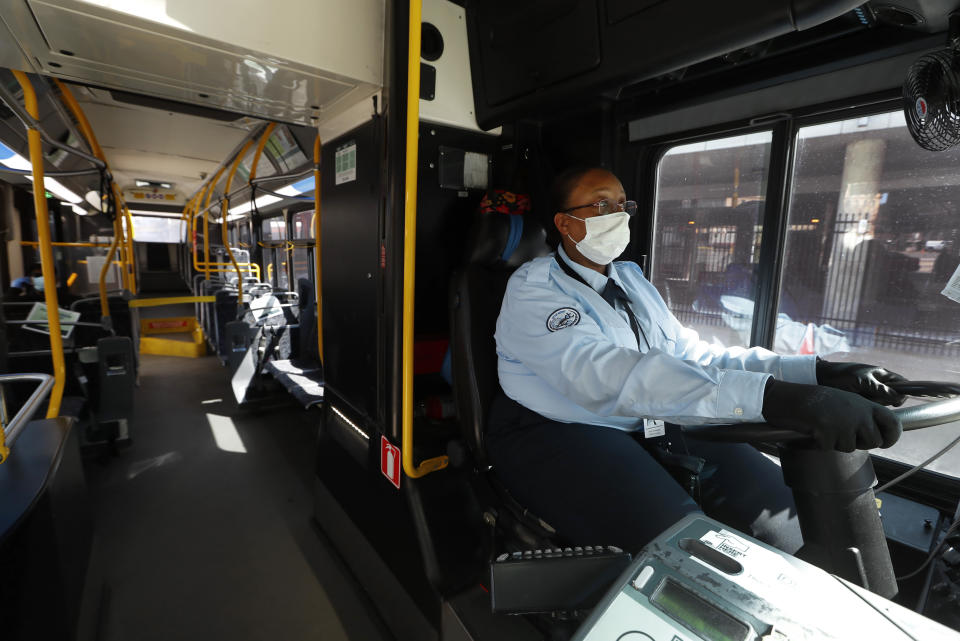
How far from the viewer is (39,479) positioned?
5.16 feet

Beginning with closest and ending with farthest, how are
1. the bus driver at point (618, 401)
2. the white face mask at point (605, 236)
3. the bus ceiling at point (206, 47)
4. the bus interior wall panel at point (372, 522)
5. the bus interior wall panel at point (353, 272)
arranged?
the bus driver at point (618, 401), the bus ceiling at point (206, 47), the white face mask at point (605, 236), the bus interior wall panel at point (372, 522), the bus interior wall panel at point (353, 272)

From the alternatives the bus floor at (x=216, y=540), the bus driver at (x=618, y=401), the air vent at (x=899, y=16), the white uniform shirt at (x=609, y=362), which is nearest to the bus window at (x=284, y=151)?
the bus floor at (x=216, y=540)

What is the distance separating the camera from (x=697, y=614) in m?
0.66

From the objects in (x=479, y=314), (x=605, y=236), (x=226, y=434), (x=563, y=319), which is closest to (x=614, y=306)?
(x=605, y=236)

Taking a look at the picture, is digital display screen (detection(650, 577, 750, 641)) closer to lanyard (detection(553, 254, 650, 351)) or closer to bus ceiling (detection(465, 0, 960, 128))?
lanyard (detection(553, 254, 650, 351))

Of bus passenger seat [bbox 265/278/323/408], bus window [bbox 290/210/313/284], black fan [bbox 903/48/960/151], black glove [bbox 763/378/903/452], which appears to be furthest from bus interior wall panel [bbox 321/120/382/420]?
bus window [bbox 290/210/313/284]

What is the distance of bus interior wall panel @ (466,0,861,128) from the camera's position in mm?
1122

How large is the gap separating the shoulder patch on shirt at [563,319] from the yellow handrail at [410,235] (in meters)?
0.56

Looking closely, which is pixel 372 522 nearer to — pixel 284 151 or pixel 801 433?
pixel 801 433

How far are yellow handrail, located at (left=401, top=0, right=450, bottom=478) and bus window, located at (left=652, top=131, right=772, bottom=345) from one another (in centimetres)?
129

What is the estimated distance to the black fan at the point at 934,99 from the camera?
1.30 meters

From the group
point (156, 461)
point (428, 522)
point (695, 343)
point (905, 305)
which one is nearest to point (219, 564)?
point (428, 522)

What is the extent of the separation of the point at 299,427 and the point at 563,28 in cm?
386

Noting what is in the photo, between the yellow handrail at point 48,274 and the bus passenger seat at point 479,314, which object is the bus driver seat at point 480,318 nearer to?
the bus passenger seat at point 479,314
